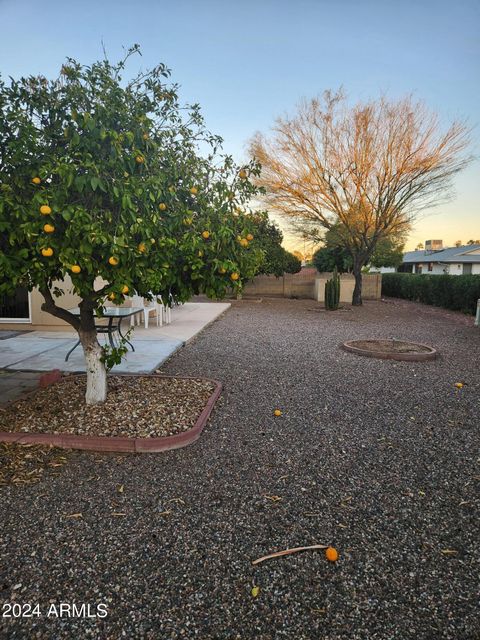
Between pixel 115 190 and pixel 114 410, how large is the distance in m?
2.24

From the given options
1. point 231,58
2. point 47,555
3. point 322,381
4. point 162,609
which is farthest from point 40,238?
point 231,58

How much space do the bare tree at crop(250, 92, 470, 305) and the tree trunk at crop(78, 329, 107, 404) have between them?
13580 millimetres

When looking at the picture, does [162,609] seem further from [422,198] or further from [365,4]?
[422,198]

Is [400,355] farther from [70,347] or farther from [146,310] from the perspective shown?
[70,347]

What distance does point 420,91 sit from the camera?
44.5 feet

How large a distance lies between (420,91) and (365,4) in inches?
373

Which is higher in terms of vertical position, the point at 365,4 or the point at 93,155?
the point at 365,4

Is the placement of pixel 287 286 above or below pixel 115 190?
below

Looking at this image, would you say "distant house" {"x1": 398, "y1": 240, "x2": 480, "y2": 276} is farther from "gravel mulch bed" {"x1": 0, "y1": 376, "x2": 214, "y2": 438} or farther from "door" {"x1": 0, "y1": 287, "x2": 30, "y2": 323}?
"gravel mulch bed" {"x1": 0, "y1": 376, "x2": 214, "y2": 438}

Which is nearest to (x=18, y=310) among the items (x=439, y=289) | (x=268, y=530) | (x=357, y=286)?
(x=268, y=530)

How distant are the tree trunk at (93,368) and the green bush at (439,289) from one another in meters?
14.0

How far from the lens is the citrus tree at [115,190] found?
2678 mm

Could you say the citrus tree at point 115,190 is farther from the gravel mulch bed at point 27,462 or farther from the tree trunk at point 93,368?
the gravel mulch bed at point 27,462

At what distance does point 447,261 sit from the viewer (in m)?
38.2
